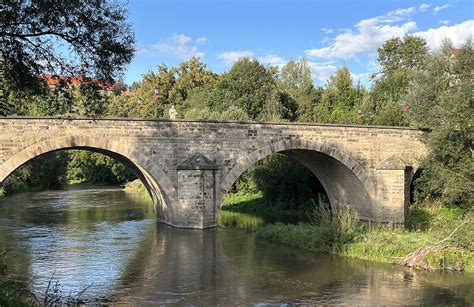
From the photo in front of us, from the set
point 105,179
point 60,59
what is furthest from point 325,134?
point 105,179

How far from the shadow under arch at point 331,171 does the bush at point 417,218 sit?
155 cm

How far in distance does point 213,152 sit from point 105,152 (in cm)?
400

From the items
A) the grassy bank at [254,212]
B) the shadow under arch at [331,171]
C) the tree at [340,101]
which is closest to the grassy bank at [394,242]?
the shadow under arch at [331,171]

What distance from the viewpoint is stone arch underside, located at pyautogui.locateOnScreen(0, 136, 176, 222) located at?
664 inches

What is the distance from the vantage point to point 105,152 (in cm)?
1900

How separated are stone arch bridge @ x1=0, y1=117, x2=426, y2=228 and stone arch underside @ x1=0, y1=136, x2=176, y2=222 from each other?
0.10ft

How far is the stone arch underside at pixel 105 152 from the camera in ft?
55.4

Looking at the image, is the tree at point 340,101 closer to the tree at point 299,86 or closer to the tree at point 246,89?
the tree at point 299,86

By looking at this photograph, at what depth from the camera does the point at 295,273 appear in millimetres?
13680

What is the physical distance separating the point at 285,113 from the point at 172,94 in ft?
57.0

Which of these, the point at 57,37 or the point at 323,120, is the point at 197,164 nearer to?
the point at 57,37

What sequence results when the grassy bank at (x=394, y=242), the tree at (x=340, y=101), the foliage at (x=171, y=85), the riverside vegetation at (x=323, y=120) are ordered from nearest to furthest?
1. the grassy bank at (x=394, y=242)
2. the riverside vegetation at (x=323, y=120)
3. the tree at (x=340, y=101)
4. the foliage at (x=171, y=85)

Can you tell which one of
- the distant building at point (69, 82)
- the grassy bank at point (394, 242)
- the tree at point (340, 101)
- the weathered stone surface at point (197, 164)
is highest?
the tree at point (340, 101)

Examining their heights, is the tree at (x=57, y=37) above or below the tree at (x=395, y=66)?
below
